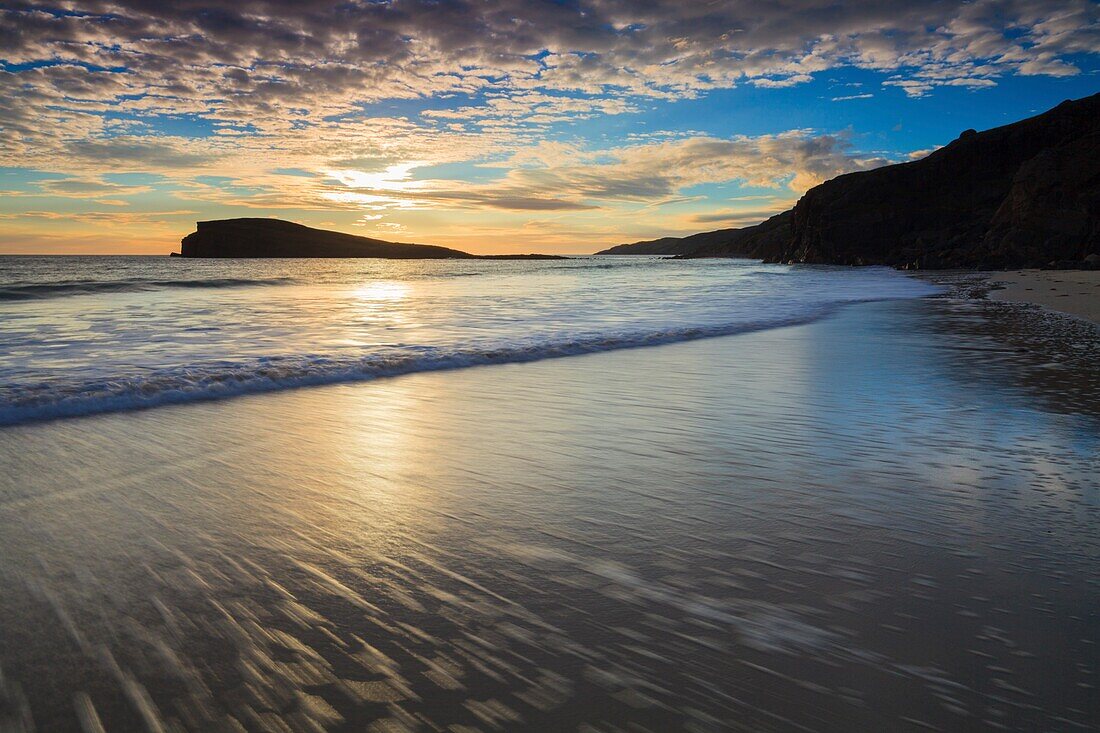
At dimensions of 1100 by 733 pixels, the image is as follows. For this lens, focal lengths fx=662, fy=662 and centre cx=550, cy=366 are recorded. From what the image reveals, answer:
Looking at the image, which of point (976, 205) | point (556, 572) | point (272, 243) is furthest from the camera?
point (272, 243)

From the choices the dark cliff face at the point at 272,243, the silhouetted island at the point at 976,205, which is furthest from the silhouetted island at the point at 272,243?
the silhouetted island at the point at 976,205

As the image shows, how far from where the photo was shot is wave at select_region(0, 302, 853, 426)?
210 inches

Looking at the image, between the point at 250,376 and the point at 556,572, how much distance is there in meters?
5.33

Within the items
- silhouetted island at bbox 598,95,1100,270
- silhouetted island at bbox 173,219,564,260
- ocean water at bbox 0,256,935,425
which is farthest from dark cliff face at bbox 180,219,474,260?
ocean water at bbox 0,256,935,425

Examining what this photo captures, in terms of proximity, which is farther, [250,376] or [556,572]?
[250,376]

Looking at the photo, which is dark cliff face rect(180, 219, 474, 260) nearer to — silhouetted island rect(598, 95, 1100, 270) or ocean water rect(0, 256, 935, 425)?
silhouetted island rect(598, 95, 1100, 270)

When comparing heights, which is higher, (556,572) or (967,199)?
(967,199)

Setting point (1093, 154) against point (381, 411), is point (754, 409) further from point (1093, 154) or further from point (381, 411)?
point (1093, 154)

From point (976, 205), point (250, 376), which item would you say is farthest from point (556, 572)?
point (976, 205)

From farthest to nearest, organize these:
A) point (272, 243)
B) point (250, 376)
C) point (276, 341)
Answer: point (272, 243), point (276, 341), point (250, 376)

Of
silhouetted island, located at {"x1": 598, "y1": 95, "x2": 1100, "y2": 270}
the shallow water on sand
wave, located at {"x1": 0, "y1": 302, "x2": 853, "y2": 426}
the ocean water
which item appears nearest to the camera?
the shallow water on sand

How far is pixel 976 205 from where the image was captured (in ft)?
257

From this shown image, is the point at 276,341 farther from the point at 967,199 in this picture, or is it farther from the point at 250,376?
the point at 967,199

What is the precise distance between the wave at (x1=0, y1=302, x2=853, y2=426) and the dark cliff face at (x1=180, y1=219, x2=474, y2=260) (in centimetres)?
15991
